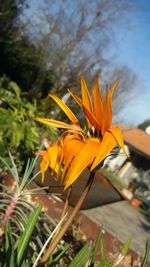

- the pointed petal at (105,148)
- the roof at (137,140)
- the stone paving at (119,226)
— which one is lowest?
the roof at (137,140)

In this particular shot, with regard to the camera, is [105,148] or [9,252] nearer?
[105,148]

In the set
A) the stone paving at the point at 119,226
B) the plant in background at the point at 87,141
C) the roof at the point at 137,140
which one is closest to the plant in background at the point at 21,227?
the plant in background at the point at 87,141

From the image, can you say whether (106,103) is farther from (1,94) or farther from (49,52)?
(49,52)

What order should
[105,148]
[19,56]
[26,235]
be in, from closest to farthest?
[105,148] → [26,235] → [19,56]

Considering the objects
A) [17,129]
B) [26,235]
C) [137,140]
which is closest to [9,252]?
[26,235]

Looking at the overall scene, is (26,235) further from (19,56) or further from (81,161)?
(19,56)

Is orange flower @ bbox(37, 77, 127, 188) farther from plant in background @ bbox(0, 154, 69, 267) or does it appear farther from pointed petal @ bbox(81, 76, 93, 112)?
plant in background @ bbox(0, 154, 69, 267)

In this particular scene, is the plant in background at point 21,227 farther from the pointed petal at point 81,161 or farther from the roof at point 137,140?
the roof at point 137,140
